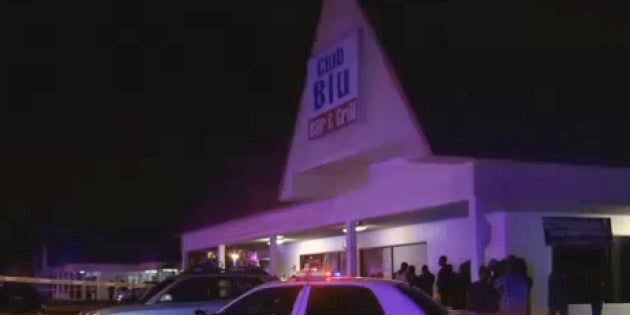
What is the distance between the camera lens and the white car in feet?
28.1

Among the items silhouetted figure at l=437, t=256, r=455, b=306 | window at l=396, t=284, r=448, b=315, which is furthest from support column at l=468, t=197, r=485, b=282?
window at l=396, t=284, r=448, b=315

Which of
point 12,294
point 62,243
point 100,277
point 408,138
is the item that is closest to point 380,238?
point 408,138

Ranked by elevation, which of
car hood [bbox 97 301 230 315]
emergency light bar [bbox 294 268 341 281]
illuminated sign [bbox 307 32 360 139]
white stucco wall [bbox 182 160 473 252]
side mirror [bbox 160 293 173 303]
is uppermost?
illuminated sign [bbox 307 32 360 139]

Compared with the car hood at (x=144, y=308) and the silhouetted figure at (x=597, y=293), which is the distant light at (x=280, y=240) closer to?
the silhouetted figure at (x=597, y=293)

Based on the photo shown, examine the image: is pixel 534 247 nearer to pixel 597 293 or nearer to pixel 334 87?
pixel 597 293

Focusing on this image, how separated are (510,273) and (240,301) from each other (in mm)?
6841

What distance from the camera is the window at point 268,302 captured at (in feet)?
30.8

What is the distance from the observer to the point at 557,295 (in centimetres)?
1675

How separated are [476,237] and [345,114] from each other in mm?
4978

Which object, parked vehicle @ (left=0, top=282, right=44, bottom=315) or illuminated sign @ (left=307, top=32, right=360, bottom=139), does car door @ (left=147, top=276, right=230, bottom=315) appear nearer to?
illuminated sign @ (left=307, top=32, right=360, bottom=139)

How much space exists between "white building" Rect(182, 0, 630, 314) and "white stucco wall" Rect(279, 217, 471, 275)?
0.09 feet

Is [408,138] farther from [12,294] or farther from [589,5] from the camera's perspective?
[12,294]

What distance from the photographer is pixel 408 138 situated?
17.7 m

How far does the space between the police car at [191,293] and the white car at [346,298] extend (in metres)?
4.21
